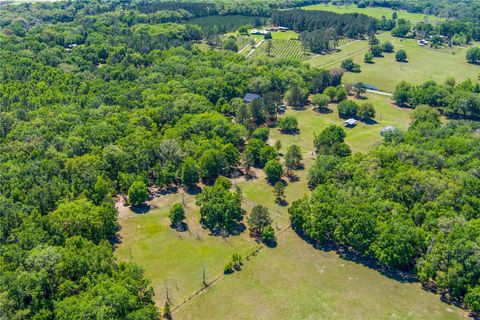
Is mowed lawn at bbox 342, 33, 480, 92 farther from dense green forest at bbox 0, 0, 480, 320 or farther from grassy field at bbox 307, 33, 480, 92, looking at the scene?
dense green forest at bbox 0, 0, 480, 320

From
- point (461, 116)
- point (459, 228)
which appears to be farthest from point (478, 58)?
point (459, 228)

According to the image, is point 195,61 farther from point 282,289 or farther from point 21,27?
point 282,289

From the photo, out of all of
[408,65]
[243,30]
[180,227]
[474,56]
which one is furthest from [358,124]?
[243,30]

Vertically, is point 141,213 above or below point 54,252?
below

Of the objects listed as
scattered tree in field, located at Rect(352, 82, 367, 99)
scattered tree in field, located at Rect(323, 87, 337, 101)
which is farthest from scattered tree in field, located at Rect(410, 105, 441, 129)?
scattered tree in field, located at Rect(323, 87, 337, 101)

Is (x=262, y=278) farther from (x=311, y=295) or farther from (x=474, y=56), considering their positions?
(x=474, y=56)
